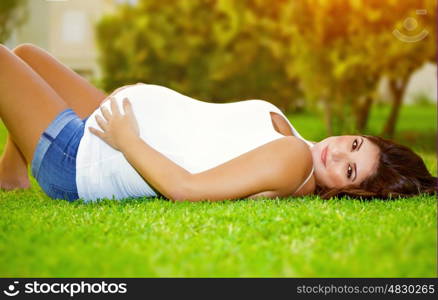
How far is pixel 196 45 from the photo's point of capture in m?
9.74

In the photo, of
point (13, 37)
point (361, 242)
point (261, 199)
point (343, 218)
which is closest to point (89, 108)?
point (261, 199)

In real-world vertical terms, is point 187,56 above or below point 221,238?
below

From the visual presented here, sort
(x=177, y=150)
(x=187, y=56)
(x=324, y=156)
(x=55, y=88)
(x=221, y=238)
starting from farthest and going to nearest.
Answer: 1. (x=187, y=56)
2. (x=55, y=88)
3. (x=324, y=156)
4. (x=177, y=150)
5. (x=221, y=238)

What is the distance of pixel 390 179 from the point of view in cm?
236

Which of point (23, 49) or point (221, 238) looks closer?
point (221, 238)

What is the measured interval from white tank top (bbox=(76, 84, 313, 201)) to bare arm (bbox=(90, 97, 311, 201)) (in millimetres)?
79

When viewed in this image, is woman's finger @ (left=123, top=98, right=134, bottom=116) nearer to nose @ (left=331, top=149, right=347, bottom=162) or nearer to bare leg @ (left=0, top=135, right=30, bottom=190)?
bare leg @ (left=0, top=135, right=30, bottom=190)

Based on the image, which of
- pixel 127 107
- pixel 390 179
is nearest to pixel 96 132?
pixel 127 107

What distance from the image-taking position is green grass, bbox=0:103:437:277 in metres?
1.46

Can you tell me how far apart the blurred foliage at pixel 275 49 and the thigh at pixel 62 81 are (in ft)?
11.2

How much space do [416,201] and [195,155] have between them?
940 millimetres

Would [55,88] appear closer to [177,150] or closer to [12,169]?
[12,169]

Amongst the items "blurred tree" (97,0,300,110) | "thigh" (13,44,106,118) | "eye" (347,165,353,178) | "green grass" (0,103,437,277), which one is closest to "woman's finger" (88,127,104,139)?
"green grass" (0,103,437,277)

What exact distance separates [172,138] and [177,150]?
0.21ft
